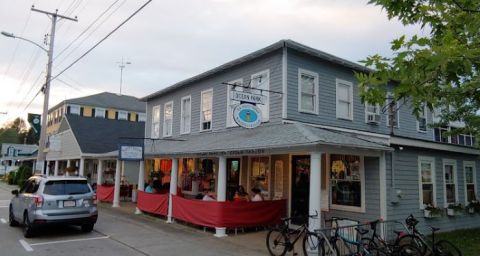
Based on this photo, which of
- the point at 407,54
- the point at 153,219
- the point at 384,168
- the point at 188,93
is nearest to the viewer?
the point at 407,54

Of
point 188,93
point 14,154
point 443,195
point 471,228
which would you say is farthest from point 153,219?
point 14,154

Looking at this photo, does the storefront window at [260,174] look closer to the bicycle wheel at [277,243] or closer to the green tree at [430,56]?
the bicycle wheel at [277,243]

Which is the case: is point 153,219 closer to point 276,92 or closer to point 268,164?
point 268,164

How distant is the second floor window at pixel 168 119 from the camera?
20328mm

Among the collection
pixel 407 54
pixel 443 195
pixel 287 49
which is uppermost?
pixel 287 49

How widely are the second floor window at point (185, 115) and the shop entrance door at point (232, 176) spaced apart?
330 cm

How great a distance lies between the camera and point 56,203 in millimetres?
11141

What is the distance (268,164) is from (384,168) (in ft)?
14.2

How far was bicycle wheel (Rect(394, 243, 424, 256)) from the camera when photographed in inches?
342

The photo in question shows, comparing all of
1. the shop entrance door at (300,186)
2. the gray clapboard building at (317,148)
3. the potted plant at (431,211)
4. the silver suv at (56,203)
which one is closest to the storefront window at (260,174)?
the gray clapboard building at (317,148)

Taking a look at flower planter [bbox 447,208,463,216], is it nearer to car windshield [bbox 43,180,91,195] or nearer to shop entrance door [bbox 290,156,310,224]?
shop entrance door [bbox 290,156,310,224]

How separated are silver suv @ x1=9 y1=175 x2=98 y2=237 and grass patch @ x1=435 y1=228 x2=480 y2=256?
1014 centimetres

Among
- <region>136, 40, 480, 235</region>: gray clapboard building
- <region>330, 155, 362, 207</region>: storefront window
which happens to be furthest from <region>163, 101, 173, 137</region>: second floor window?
<region>330, 155, 362, 207</region>: storefront window

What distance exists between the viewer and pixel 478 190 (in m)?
15.5
